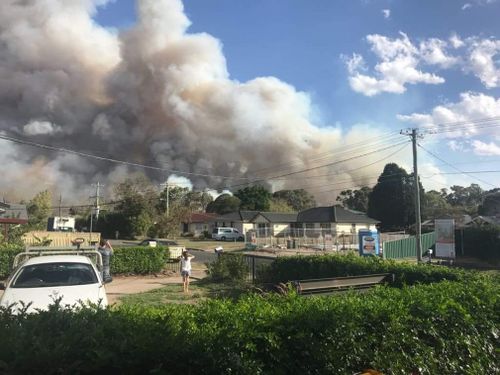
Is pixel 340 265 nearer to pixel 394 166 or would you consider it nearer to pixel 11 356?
pixel 11 356

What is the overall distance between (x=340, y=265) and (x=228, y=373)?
34.5 ft

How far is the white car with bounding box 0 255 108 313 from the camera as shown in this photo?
23.7 ft

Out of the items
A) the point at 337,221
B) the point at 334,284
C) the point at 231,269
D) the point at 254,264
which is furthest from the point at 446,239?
the point at 337,221

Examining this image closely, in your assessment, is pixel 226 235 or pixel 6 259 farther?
pixel 226 235

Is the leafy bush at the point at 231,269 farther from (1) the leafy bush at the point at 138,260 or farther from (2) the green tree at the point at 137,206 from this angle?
(2) the green tree at the point at 137,206

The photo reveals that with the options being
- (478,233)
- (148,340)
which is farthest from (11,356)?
(478,233)

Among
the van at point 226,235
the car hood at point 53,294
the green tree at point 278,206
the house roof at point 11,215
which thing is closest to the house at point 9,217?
the house roof at point 11,215

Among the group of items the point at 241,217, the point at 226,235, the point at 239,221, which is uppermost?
the point at 241,217

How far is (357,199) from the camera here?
329 feet

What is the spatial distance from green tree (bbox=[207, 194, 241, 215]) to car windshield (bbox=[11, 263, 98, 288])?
79240 mm

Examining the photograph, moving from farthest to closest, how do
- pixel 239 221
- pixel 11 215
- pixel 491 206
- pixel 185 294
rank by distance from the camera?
pixel 491 206
pixel 239 221
pixel 11 215
pixel 185 294

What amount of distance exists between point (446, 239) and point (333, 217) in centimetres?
2868

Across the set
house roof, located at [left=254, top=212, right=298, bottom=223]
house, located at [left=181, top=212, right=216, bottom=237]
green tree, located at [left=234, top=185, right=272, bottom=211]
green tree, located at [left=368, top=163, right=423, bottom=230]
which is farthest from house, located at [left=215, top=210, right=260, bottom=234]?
green tree, located at [left=368, top=163, right=423, bottom=230]

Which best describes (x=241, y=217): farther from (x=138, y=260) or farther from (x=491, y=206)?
(x=138, y=260)
